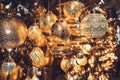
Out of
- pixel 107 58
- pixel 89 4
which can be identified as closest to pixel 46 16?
pixel 89 4

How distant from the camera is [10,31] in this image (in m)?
2.82

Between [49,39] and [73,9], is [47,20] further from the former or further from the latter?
[49,39]

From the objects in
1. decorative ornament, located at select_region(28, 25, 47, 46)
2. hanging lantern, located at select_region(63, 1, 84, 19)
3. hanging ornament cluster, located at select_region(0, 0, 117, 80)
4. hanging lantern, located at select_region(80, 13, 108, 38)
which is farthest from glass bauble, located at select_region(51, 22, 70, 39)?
decorative ornament, located at select_region(28, 25, 47, 46)

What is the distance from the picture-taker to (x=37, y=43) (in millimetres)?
4012

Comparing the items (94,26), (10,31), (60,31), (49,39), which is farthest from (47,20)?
(10,31)

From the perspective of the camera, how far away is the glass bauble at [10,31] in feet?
9.25

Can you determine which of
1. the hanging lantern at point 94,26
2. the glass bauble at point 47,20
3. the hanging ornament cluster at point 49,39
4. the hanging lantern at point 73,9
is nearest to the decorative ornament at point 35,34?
the hanging ornament cluster at point 49,39

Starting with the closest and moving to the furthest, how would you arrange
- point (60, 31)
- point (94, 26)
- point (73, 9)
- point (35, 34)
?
point (94, 26) → point (60, 31) → point (73, 9) → point (35, 34)

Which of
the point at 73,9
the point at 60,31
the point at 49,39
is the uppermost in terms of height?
the point at 73,9

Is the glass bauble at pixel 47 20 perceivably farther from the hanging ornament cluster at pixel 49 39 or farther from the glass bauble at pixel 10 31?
the glass bauble at pixel 10 31

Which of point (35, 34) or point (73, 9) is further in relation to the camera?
point (35, 34)

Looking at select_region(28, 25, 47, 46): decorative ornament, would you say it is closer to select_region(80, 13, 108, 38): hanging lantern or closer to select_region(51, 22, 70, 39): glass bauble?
select_region(51, 22, 70, 39): glass bauble

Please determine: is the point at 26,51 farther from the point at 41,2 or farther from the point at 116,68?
the point at 116,68

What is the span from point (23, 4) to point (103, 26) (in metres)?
2.04
